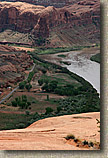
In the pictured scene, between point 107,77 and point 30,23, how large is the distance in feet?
231

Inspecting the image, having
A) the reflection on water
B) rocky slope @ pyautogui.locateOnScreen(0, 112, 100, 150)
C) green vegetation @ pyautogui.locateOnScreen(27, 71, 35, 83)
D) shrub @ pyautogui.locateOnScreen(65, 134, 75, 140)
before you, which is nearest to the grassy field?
green vegetation @ pyautogui.locateOnScreen(27, 71, 35, 83)

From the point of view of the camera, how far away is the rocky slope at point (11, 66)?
3463cm

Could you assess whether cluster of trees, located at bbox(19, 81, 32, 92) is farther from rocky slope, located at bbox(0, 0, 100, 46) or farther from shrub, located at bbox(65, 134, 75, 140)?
rocky slope, located at bbox(0, 0, 100, 46)

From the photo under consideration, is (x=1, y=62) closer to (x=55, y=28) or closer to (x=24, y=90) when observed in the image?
(x=24, y=90)

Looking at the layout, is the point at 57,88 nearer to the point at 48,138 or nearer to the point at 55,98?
the point at 55,98

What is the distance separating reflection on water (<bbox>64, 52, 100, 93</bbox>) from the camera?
122ft

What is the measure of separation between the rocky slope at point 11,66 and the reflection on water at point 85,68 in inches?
264

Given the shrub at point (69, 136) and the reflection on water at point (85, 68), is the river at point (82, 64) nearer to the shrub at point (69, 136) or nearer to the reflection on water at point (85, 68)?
the reflection on water at point (85, 68)

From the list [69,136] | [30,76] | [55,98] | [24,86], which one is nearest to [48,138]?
[69,136]

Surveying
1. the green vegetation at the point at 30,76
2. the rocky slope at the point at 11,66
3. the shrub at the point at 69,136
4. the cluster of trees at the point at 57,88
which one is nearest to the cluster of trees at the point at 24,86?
the rocky slope at the point at 11,66

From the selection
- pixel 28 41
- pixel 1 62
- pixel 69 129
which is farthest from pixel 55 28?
pixel 69 129

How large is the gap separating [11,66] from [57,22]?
39904mm

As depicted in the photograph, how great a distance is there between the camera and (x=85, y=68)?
45125 millimetres

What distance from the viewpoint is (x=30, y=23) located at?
77.0 m
